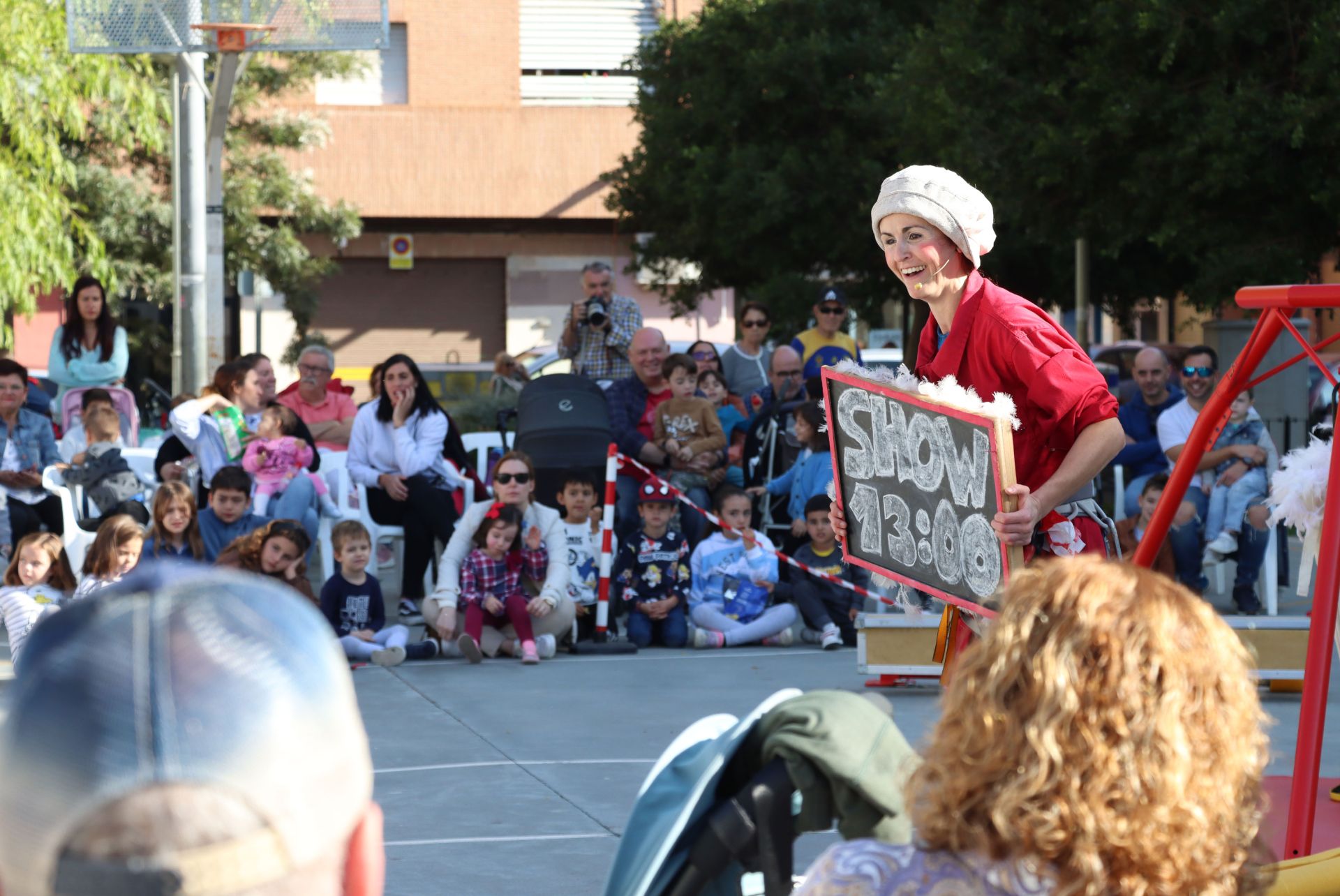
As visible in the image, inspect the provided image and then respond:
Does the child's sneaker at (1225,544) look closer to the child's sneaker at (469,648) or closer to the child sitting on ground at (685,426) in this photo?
the child sitting on ground at (685,426)

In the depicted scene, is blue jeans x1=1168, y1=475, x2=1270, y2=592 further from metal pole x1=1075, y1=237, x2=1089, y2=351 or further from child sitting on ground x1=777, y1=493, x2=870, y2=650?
metal pole x1=1075, y1=237, x2=1089, y2=351

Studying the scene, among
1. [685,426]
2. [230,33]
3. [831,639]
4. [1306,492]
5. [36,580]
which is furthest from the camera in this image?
[230,33]

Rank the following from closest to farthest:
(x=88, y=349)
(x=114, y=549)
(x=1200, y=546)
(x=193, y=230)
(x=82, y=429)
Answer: (x=114, y=549), (x=1200, y=546), (x=82, y=429), (x=88, y=349), (x=193, y=230)

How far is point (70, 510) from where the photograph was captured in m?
10.0

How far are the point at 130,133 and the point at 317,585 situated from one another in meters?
11.7

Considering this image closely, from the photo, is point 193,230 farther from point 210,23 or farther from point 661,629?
point 661,629

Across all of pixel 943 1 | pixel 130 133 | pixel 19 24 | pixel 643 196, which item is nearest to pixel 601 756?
pixel 19 24

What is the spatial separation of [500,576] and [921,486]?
214 inches

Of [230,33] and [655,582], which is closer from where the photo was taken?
[655,582]

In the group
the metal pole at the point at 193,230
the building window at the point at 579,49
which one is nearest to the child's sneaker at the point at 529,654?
the metal pole at the point at 193,230

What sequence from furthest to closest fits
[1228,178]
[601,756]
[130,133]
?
[130,133] → [1228,178] → [601,756]

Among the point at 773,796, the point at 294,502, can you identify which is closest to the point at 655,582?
the point at 294,502

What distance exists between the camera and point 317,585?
11258 mm

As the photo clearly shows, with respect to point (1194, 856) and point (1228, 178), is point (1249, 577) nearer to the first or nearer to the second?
point (1228, 178)
